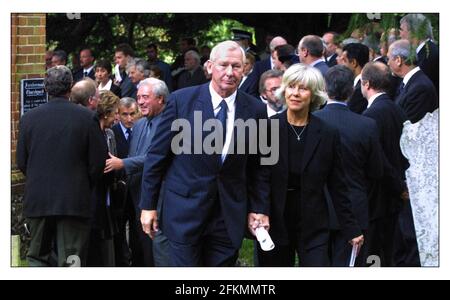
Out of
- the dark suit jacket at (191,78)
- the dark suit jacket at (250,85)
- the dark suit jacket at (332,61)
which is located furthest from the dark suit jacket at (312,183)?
the dark suit jacket at (191,78)

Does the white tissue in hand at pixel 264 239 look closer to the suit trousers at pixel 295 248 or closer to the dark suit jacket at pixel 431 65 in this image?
the suit trousers at pixel 295 248

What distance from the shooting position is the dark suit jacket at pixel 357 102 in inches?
380

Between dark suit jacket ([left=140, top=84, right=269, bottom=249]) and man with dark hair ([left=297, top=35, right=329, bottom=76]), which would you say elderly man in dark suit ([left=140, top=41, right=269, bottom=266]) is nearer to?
dark suit jacket ([left=140, top=84, right=269, bottom=249])

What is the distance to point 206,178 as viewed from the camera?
730cm

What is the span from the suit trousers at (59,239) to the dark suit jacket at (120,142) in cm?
87

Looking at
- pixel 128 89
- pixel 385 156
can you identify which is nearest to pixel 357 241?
pixel 385 156

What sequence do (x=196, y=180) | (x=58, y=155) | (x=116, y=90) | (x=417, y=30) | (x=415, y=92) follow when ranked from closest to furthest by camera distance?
(x=417, y=30) → (x=196, y=180) → (x=58, y=155) → (x=415, y=92) → (x=116, y=90)

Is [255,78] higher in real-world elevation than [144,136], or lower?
higher

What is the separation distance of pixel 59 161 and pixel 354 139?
223 centimetres

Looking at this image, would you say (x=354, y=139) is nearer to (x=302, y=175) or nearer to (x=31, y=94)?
(x=302, y=175)
